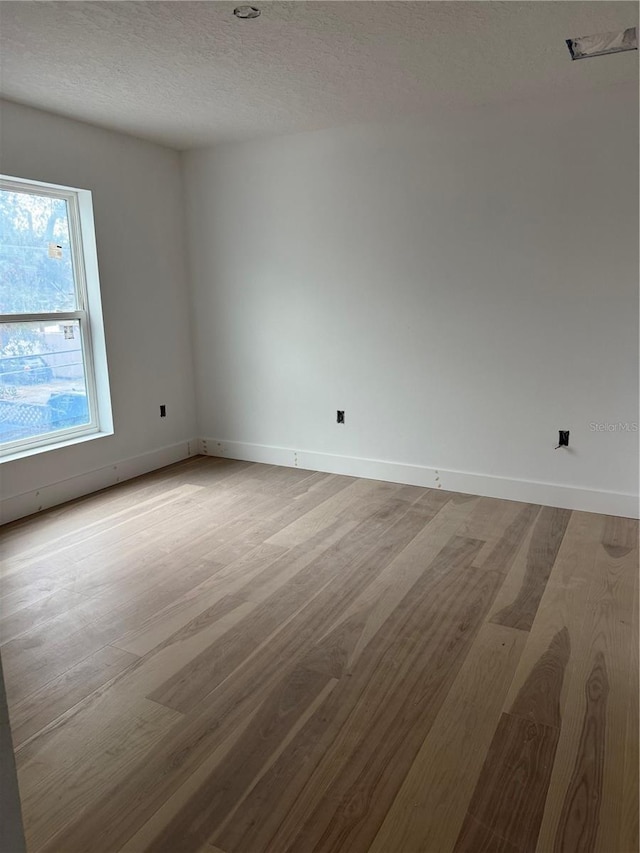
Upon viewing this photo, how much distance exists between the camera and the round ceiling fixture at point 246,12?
7.41 feet

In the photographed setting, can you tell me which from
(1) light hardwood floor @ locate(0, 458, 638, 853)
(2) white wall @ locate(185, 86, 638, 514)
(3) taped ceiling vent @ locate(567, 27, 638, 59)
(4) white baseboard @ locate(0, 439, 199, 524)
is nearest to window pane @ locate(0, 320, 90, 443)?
(4) white baseboard @ locate(0, 439, 199, 524)

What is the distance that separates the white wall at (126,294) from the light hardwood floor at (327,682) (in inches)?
19.6

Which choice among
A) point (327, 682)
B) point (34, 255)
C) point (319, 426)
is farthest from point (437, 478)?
point (34, 255)

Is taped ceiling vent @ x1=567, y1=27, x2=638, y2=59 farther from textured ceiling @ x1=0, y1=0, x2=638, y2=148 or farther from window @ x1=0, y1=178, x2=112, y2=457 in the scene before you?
window @ x1=0, y1=178, x2=112, y2=457

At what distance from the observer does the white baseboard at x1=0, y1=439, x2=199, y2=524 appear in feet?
12.1

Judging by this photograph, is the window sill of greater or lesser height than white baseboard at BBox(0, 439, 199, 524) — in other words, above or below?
above

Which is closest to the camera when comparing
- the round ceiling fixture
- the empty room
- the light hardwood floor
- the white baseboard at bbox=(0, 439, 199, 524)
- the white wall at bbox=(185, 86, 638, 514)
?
the light hardwood floor

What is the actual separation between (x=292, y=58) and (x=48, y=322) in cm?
227

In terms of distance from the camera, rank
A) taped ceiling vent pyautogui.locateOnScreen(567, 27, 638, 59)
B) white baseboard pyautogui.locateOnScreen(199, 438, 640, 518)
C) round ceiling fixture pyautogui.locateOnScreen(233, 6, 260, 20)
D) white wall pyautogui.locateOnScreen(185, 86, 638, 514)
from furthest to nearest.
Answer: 1. white baseboard pyautogui.locateOnScreen(199, 438, 640, 518)
2. white wall pyautogui.locateOnScreen(185, 86, 638, 514)
3. taped ceiling vent pyautogui.locateOnScreen(567, 27, 638, 59)
4. round ceiling fixture pyautogui.locateOnScreen(233, 6, 260, 20)

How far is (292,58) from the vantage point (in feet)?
9.08

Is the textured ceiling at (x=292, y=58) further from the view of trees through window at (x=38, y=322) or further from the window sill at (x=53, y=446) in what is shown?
the window sill at (x=53, y=446)

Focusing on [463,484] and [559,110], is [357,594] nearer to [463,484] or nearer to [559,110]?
[463,484]

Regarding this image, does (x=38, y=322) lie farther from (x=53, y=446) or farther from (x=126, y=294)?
(x=53, y=446)

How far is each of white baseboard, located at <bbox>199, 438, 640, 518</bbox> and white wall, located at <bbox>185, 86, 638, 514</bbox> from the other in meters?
0.01
